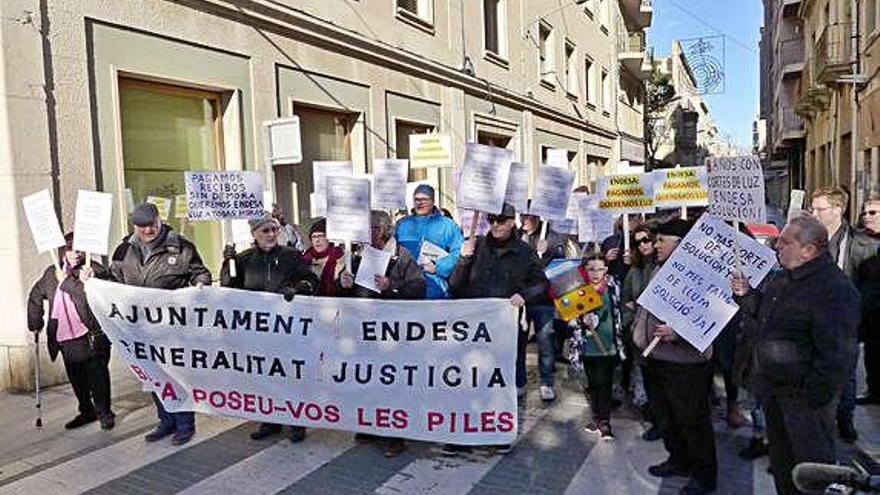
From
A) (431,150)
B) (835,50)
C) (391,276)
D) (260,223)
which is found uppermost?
(835,50)

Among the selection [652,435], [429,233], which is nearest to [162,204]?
[429,233]

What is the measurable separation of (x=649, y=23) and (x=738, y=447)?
113 ft

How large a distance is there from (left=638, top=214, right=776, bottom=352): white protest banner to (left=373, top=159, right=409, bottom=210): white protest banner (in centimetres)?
330

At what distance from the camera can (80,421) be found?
18.9 feet

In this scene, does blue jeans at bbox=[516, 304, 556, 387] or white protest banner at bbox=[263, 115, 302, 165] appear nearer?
blue jeans at bbox=[516, 304, 556, 387]

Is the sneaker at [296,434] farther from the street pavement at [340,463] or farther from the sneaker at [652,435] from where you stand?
the sneaker at [652,435]

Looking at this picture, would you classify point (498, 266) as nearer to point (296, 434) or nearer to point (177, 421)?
point (296, 434)

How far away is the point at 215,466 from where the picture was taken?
4.83 metres

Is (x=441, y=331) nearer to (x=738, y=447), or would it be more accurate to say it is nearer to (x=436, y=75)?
(x=738, y=447)

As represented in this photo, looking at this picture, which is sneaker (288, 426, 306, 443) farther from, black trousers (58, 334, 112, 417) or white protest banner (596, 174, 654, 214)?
white protest banner (596, 174, 654, 214)

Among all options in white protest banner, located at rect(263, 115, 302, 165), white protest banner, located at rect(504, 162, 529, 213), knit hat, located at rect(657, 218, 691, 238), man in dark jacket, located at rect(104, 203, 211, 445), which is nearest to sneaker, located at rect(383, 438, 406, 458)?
man in dark jacket, located at rect(104, 203, 211, 445)

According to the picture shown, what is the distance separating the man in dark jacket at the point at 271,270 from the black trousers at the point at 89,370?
127cm

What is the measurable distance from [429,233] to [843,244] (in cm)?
340

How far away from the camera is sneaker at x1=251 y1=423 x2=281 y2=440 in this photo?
17.6 feet
